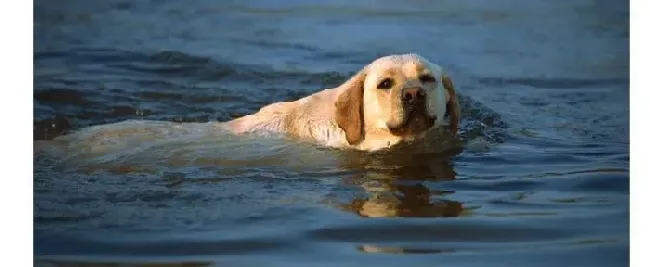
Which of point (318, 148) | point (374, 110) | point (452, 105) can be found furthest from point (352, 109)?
point (452, 105)

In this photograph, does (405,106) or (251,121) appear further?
(251,121)

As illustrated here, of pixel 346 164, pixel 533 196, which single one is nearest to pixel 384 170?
pixel 346 164

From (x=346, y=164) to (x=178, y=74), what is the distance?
74cm

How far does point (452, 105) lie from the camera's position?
4.22 meters

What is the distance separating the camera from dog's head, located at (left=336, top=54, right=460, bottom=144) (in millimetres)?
4074

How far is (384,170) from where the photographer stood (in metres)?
4.17
